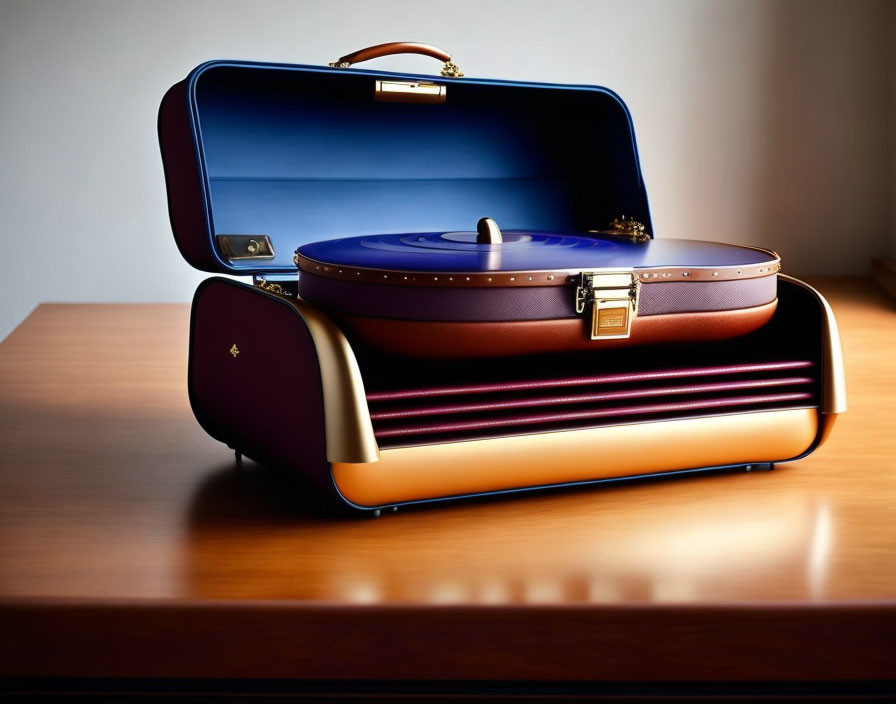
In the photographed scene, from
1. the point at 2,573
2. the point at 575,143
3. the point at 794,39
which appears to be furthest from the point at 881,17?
the point at 2,573

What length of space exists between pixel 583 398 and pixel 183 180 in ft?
1.56

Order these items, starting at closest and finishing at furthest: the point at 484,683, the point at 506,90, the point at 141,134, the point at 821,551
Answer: the point at 484,683
the point at 821,551
the point at 506,90
the point at 141,134

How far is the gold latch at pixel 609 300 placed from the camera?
83cm

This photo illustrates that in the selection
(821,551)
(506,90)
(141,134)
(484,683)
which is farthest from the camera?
(141,134)

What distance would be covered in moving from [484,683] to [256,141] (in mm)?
754

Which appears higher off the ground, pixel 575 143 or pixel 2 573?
pixel 575 143

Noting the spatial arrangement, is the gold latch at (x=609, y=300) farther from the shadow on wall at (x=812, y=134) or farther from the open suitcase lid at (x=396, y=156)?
the shadow on wall at (x=812, y=134)

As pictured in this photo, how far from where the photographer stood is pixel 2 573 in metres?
0.72

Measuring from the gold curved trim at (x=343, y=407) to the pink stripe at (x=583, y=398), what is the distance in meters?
0.02

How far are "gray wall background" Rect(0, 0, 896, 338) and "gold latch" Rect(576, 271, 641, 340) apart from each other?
1.51m

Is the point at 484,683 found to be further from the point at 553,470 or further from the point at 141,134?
the point at 141,134

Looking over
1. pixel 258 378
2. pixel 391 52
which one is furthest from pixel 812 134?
pixel 258 378

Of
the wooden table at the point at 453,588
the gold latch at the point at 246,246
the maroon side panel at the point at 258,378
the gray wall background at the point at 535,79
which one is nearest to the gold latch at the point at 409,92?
the gold latch at the point at 246,246

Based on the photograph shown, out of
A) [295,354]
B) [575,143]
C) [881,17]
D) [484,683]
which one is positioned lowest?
[484,683]
